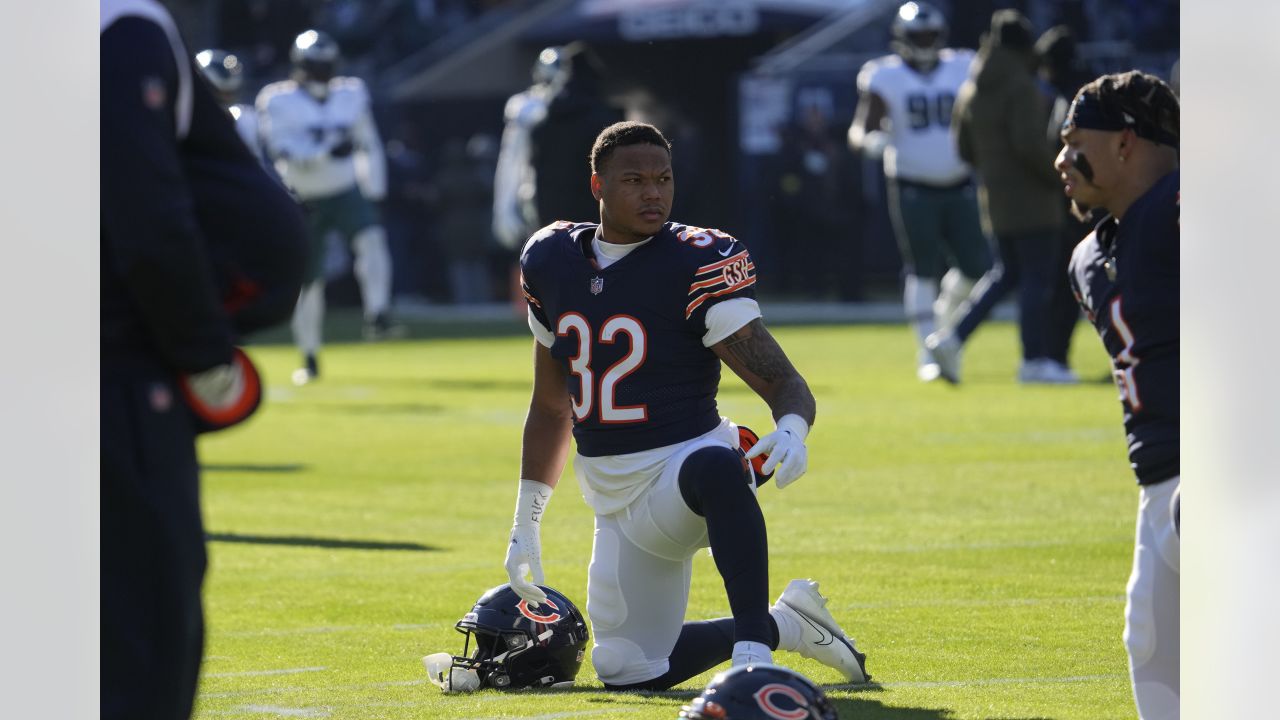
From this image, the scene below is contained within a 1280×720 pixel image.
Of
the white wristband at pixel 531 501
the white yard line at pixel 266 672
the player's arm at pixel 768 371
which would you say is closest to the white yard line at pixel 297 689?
the white yard line at pixel 266 672

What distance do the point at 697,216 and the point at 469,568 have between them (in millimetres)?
18191

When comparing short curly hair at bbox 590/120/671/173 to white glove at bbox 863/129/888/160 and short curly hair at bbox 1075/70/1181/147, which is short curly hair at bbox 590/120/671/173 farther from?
white glove at bbox 863/129/888/160

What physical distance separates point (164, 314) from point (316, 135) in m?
12.6

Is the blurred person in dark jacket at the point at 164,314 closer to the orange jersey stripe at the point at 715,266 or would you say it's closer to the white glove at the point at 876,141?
the orange jersey stripe at the point at 715,266

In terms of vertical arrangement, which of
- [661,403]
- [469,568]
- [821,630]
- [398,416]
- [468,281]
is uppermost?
[661,403]

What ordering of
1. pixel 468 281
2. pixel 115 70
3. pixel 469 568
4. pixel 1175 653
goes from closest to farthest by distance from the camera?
pixel 115 70 < pixel 1175 653 < pixel 469 568 < pixel 468 281

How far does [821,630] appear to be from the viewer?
209 inches

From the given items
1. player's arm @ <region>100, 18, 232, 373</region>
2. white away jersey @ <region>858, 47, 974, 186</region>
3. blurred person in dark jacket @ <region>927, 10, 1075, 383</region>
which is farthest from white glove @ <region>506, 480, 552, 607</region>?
white away jersey @ <region>858, 47, 974, 186</region>

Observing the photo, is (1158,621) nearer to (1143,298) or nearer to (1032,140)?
(1143,298)

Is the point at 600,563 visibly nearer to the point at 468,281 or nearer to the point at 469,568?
the point at 469,568

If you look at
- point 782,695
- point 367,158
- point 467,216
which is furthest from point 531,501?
point 467,216

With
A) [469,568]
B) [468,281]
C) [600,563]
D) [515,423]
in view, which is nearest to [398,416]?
[515,423]

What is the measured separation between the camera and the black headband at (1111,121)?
14.9 feet

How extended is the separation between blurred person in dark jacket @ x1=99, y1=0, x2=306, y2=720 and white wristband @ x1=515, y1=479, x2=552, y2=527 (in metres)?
1.71
